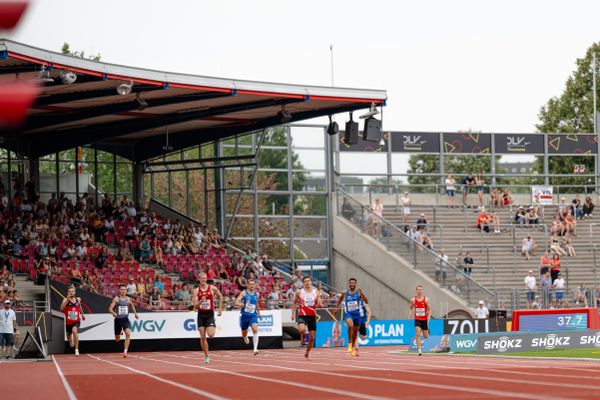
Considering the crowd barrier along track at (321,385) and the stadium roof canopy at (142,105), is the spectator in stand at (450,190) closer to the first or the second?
the stadium roof canopy at (142,105)

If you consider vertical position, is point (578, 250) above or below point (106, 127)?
below

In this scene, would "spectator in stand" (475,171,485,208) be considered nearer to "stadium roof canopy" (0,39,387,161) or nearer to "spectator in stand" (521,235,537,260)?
"spectator in stand" (521,235,537,260)

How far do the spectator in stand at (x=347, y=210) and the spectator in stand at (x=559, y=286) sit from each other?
9.99 metres

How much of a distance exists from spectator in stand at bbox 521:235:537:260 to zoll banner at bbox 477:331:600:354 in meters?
21.9

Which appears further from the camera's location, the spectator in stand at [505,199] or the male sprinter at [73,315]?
the spectator in stand at [505,199]

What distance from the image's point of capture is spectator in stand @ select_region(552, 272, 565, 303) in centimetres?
4312

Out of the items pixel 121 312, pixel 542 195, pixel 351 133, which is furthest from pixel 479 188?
pixel 121 312

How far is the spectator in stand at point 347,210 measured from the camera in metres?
50.3

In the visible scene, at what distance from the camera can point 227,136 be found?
149 feet

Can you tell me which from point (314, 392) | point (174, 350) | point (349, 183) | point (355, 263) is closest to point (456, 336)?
point (174, 350)

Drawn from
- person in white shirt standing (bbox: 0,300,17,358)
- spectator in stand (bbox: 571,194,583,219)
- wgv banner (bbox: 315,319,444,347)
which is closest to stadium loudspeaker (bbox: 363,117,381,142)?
wgv banner (bbox: 315,319,444,347)

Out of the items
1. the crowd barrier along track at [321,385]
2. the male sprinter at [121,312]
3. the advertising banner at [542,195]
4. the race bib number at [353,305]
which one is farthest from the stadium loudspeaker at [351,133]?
the advertising banner at [542,195]

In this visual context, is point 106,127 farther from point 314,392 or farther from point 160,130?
point 314,392

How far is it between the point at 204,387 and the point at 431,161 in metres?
82.8
